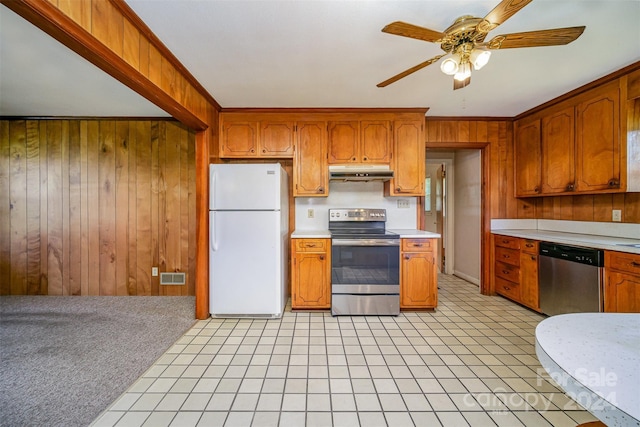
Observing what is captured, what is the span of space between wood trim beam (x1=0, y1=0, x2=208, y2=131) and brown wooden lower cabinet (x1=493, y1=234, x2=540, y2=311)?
3881 millimetres

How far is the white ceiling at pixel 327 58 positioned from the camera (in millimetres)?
1576

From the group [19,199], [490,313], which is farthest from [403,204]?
[19,199]

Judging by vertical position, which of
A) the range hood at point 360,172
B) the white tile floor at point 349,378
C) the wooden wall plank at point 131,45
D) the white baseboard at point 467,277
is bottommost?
the white tile floor at point 349,378

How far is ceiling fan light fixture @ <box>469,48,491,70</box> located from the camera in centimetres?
158

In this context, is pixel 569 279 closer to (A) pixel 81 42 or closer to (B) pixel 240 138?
(B) pixel 240 138

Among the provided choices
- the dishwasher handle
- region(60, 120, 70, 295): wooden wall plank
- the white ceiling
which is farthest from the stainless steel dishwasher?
region(60, 120, 70, 295): wooden wall plank

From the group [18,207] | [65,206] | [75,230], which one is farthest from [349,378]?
[18,207]

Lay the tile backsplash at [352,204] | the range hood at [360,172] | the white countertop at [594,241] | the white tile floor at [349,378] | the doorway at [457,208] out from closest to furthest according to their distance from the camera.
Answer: the white tile floor at [349,378], the white countertop at [594,241], the range hood at [360,172], the tile backsplash at [352,204], the doorway at [457,208]

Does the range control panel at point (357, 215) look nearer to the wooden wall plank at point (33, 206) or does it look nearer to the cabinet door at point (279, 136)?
the cabinet door at point (279, 136)

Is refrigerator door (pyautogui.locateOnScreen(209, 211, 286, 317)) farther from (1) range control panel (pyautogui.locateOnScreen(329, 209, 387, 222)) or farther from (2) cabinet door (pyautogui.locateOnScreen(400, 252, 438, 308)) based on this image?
(2) cabinet door (pyautogui.locateOnScreen(400, 252, 438, 308))

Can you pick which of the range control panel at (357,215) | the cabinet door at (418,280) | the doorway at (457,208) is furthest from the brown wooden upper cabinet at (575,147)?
the range control panel at (357,215)

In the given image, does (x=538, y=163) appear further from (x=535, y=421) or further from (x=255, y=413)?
(x=255, y=413)

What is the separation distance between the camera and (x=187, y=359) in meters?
2.04

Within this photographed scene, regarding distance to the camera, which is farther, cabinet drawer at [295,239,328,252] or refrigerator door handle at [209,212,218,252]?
cabinet drawer at [295,239,328,252]
